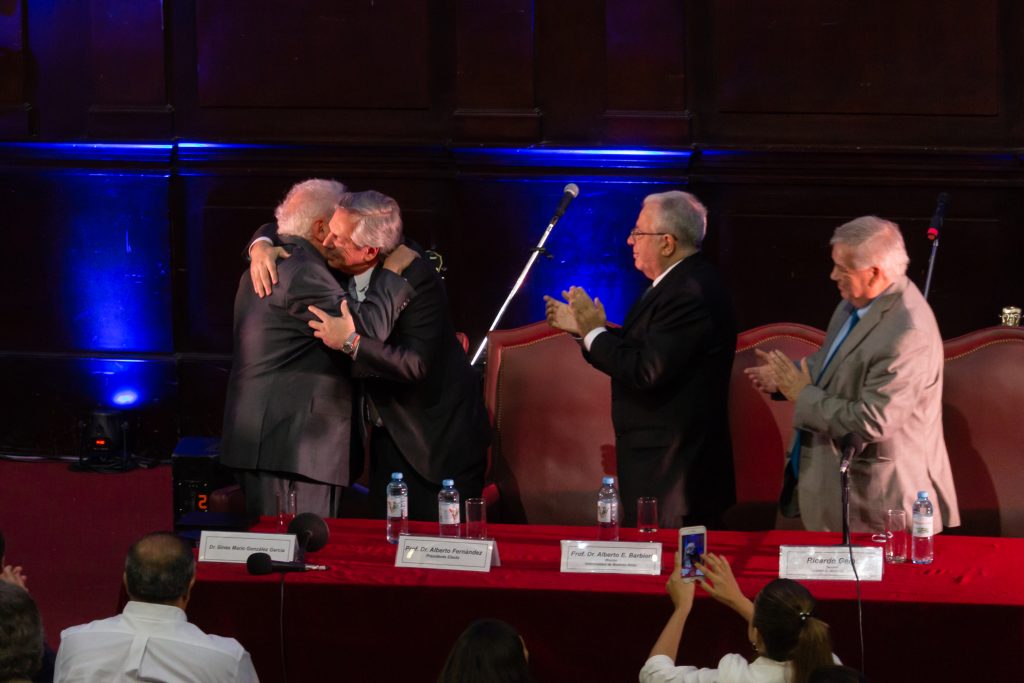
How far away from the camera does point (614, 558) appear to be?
10.7ft

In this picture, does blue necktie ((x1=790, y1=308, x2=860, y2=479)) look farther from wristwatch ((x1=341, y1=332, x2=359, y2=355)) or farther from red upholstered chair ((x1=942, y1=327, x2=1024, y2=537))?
wristwatch ((x1=341, y1=332, x2=359, y2=355))

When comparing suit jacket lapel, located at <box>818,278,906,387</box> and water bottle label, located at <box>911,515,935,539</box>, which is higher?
suit jacket lapel, located at <box>818,278,906,387</box>

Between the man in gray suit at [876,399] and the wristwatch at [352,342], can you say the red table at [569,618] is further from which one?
the wristwatch at [352,342]

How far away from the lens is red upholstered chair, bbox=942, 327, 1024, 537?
451cm

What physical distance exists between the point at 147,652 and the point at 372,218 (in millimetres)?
1715

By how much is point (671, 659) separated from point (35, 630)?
4.14 feet

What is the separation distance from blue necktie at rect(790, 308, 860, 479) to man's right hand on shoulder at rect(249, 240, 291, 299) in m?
1.60

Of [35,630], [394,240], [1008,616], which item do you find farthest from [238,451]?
[1008,616]

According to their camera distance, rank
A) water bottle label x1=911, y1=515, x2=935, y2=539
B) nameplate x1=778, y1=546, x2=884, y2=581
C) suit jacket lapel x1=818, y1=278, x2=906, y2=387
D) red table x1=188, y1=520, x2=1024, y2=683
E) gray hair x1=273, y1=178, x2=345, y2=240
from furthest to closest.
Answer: gray hair x1=273, y1=178, x2=345, y2=240
suit jacket lapel x1=818, y1=278, x2=906, y2=387
water bottle label x1=911, y1=515, x2=935, y2=539
nameplate x1=778, y1=546, x2=884, y2=581
red table x1=188, y1=520, x2=1024, y2=683

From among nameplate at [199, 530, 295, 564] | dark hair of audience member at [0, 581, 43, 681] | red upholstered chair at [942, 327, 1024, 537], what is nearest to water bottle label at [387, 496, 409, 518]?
nameplate at [199, 530, 295, 564]

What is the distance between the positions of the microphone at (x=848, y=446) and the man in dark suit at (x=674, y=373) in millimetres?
487

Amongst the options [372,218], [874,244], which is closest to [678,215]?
[874,244]

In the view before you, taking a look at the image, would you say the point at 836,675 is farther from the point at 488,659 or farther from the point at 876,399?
the point at 876,399

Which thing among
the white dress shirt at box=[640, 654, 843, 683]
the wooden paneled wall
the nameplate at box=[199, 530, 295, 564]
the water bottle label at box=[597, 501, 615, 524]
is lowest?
the white dress shirt at box=[640, 654, 843, 683]
